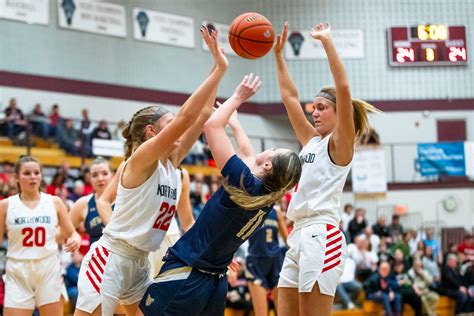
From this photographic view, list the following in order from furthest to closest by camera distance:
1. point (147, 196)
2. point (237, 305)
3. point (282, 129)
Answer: point (282, 129)
point (237, 305)
point (147, 196)

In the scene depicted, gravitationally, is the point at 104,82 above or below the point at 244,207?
above

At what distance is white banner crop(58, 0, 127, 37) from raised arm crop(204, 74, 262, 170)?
57.5 ft

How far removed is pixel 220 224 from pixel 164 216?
69 centimetres

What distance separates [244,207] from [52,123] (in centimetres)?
1539

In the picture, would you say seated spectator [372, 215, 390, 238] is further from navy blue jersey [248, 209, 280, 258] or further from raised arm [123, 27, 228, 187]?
raised arm [123, 27, 228, 187]

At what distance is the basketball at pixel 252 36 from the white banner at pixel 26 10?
15.7 meters

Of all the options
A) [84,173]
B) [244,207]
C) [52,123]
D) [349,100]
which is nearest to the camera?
[244,207]

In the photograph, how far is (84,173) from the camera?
56.9 ft

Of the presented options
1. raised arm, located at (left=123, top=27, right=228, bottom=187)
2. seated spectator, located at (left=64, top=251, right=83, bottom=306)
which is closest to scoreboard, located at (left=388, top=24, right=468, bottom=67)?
seated spectator, located at (left=64, top=251, right=83, bottom=306)

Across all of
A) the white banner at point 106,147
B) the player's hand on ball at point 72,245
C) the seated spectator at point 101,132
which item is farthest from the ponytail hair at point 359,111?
the seated spectator at point 101,132

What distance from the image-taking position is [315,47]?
80.8 ft

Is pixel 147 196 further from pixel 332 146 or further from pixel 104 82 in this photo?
pixel 104 82

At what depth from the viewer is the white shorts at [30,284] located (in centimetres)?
773

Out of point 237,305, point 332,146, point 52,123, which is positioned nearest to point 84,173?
point 52,123
